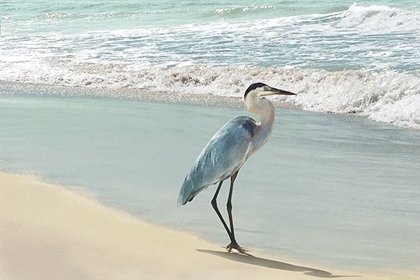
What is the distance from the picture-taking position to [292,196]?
17.3ft

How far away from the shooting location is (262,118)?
4.24 metres

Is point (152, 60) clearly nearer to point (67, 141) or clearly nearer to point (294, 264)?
point (67, 141)

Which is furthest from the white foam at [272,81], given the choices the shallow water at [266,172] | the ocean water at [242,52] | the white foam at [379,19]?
the white foam at [379,19]

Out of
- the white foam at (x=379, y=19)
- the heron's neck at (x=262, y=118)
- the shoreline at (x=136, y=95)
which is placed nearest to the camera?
the heron's neck at (x=262, y=118)

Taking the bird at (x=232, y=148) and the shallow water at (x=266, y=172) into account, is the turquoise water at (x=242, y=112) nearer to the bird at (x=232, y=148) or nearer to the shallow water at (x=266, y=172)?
the shallow water at (x=266, y=172)

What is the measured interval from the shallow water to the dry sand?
0.20 m

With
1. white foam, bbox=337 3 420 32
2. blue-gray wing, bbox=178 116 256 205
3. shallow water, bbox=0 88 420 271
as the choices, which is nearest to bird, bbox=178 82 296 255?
blue-gray wing, bbox=178 116 256 205

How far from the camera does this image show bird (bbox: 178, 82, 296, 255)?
162 inches

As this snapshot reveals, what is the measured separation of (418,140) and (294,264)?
3754mm

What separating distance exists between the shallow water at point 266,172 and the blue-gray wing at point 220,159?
48cm

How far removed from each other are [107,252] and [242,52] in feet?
34.8

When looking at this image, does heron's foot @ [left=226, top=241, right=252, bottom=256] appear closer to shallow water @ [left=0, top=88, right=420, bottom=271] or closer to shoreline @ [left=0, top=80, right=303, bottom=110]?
shallow water @ [left=0, top=88, right=420, bottom=271]

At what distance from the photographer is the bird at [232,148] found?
412 centimetres

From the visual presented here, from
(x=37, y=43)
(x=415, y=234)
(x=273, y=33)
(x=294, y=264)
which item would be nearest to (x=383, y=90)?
(x=415, y=234)
